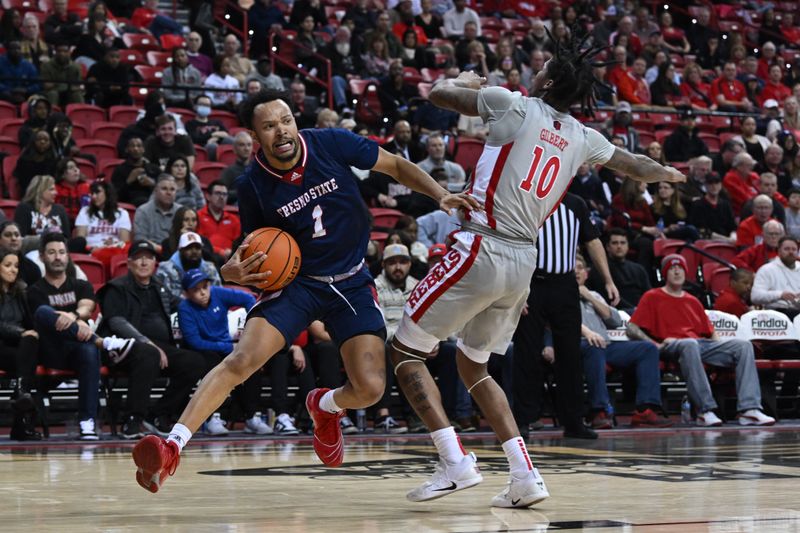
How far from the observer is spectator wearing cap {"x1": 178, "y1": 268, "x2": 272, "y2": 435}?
9883 millimetres

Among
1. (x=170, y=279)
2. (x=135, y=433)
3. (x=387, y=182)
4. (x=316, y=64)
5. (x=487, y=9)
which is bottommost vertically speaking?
(x=135, y=433)

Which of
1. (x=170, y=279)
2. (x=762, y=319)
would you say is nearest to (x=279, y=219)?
(x=170, y=279)

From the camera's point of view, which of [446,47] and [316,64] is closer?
[316,64]

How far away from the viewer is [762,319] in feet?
37.8

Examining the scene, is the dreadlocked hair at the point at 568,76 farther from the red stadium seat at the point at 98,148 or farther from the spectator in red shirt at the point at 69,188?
the red stadium seat at the point at 98,148

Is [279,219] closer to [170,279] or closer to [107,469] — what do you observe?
[107,469]

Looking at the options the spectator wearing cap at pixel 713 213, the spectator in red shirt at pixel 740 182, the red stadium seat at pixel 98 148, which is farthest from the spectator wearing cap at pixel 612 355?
the spectator in red shirt at pixel 740 182

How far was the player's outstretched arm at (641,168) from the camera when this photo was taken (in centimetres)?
570

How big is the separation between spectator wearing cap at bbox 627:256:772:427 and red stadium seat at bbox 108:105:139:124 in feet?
22.1

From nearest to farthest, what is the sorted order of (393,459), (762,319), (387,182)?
(393,459) < (762,319) < (387,182)

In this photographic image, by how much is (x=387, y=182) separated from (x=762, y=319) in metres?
4.51

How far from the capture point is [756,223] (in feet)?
47.0

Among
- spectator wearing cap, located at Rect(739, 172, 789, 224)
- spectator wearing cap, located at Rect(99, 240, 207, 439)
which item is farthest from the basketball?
spectator wearing cap, located at Rect(739, 172, 789, 224)

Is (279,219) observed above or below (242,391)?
above
